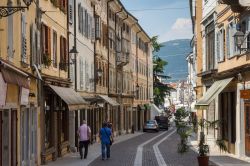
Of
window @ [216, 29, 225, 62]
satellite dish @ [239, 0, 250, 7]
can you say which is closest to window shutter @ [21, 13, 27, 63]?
satellite dish @ [239, 0, 250, 7]

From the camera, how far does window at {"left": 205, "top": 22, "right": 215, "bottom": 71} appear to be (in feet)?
120

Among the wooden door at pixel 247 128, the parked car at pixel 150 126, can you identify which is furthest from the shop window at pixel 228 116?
the parked car at pixel 150 126

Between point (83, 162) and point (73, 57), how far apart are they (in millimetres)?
9890

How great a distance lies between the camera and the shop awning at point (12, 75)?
14.5 meters

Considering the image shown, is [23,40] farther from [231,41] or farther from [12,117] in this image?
[231,41]

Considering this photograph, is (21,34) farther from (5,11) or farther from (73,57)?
(73,57)

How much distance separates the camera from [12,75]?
16203 millimetres

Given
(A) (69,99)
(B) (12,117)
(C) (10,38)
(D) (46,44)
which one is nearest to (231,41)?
(A) (69,99)

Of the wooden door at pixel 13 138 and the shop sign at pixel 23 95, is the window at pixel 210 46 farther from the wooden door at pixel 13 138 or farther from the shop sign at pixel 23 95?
the wooden door at pixel 13 138

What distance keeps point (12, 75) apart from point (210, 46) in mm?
22936

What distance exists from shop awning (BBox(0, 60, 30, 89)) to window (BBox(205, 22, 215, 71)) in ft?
62.8

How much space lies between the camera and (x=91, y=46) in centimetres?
4338

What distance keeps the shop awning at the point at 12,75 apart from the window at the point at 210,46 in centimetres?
1915

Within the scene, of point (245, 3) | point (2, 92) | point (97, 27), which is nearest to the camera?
point (2, 92)
